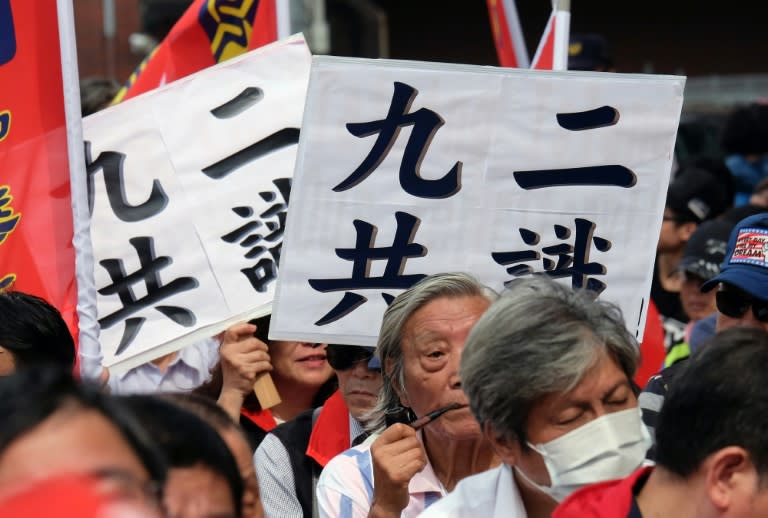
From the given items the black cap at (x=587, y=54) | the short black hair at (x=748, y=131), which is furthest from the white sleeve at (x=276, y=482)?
the short black hair at (x=748, y=131)

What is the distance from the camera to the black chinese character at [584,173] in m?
3.81

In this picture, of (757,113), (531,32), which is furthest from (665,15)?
(757,113)

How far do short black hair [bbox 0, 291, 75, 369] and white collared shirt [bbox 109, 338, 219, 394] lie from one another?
154 cm

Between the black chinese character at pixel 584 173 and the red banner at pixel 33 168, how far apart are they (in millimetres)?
1584

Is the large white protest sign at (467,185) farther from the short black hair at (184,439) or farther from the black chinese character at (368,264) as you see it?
the short black hair at (184,439)

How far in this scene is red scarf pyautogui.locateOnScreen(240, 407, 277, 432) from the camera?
14.5 feet

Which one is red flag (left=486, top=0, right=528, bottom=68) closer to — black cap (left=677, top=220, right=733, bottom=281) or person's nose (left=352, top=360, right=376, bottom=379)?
black cap (left=677, top=220, right=733, bottom=281)

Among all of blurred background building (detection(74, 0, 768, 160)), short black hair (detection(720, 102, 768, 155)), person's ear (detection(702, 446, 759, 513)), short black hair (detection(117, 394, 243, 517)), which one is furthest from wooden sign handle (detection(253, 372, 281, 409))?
blurred background building (detection(74, 0, 768, 160))

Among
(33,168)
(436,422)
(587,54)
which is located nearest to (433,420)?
(436,422)

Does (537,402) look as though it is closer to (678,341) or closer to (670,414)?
(670,414)

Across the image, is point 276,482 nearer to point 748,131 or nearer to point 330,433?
point 330,433

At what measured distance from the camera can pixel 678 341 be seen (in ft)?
19.7

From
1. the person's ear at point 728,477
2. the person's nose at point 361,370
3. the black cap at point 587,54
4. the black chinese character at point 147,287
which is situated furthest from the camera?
the black cap at point 587,54

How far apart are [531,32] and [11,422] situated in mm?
17432
